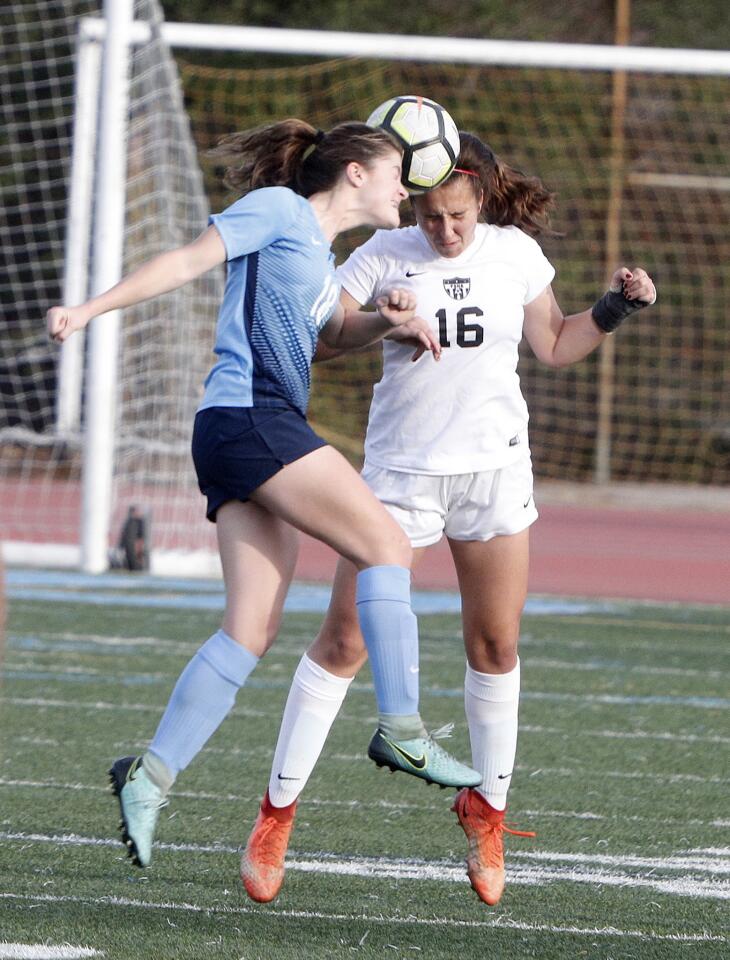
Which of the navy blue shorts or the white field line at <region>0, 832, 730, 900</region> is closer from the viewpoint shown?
the navy blue shorts

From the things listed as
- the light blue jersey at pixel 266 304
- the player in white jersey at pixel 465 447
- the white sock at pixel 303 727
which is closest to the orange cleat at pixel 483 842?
the player in white jersey at pixel 465 447

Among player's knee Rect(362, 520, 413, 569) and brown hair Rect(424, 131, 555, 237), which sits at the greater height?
brown hair Rect(424, 131, 555, 237)

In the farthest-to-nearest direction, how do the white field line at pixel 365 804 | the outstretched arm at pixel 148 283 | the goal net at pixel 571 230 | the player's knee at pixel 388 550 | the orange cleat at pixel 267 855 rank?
the goal net at pixel 571 230
the white field line at pixel 365 804
the orange cleat at pixel 267 855
the player's knee at pixel 388 550
the outstretched arm at pixel 148 283

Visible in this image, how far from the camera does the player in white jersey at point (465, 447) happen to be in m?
4.11

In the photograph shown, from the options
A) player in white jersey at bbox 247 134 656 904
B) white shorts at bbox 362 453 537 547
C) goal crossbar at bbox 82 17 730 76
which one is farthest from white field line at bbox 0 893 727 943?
goal crossbar at bbox 82 17 730 76

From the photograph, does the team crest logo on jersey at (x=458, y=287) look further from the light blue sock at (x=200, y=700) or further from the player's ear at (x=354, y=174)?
the light blue sock at (x=200, y=700)

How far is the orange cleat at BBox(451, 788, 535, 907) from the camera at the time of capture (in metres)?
3.94

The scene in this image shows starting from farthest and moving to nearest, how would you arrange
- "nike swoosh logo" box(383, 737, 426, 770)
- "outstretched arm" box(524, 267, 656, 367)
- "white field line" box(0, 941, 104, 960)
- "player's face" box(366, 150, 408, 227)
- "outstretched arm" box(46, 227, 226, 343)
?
"outstretched arm" box(524, 267, 656, 367) → "player's face" box(366, 150, 408, 227) → "nike swoosh logo" box(383, 737, 426, 770) → "outstretched arm" box(46, 227, 226, 343) → "white field line" box(0, 941, 104, 960)

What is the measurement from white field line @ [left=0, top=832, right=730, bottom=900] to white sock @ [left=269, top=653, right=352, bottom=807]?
34 cm

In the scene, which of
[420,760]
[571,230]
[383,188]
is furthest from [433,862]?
[571,230]

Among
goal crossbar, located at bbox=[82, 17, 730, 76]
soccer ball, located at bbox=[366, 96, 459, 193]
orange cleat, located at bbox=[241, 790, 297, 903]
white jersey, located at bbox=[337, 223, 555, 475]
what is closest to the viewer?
orange cleat, located at bbox=[241, 790, 297, 903]

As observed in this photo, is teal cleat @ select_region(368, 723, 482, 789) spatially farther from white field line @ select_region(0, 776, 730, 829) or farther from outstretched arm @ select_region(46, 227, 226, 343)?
white field line @ select_region(0, 776, 730, 829)

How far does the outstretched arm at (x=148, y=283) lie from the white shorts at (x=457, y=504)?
817 mm

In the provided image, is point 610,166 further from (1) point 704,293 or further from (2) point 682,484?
(2) point 682,484
